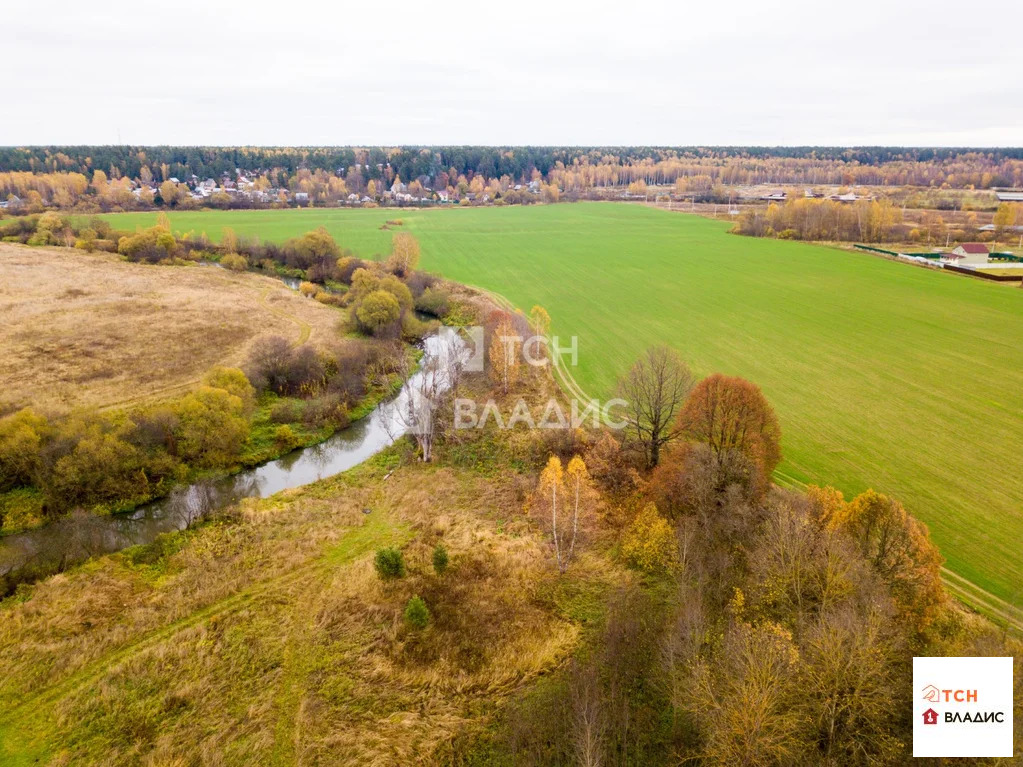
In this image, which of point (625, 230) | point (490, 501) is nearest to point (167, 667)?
point (490, 501)

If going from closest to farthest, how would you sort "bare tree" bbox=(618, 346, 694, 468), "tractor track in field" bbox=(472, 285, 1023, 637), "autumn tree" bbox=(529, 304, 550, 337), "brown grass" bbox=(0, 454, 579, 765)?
"brown grass" bbox=(0, 454, 579, 765), "tractor track in field" bbox=(472, 285, 1023, 637), "bare tree" bbox=(618, 346, 694, 468), "autumn tree" bbox=(529, 304, 550, 337)

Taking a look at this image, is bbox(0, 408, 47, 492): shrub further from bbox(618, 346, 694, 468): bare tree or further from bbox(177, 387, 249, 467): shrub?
bbox(618, 346, 694, 468): bare tree

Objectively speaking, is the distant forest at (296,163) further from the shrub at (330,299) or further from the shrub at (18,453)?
the shrub at (18,453)

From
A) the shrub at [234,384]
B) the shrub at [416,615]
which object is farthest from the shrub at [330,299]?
the shrub at [416,615]

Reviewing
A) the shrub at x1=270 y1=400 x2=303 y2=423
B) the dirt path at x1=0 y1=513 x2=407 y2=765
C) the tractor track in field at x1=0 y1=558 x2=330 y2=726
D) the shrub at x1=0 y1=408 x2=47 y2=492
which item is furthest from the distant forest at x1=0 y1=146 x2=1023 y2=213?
the tractor track in field at x1=0 y1=558 x2=330 y2=726

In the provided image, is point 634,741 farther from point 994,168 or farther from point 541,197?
point 994,168

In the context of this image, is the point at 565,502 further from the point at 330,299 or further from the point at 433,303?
the point at 330,299
